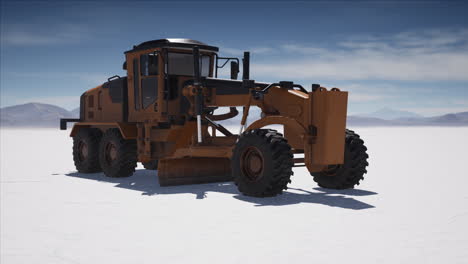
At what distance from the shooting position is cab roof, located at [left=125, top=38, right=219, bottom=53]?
13.4 metres

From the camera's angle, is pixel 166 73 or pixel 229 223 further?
pixel 166 73

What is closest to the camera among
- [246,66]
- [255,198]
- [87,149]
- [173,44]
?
[255,198]

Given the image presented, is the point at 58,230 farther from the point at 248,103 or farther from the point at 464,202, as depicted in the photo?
the point at 464,202

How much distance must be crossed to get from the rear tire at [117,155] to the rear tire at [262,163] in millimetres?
4225

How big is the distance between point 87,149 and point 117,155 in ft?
6.72

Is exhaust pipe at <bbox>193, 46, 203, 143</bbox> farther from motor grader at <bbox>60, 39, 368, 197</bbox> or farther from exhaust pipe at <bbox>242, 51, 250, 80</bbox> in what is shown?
exhaust pipe at <bbox>242, 51, 250, 80</bbox>

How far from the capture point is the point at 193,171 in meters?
13.1

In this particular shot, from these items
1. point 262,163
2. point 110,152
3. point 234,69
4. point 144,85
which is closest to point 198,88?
point 234,69

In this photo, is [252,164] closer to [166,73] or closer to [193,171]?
[193,171]

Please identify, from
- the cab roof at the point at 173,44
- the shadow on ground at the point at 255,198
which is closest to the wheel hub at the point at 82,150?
the shadow on ground at the point at 255,198

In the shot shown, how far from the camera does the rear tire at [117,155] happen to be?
14391 mm

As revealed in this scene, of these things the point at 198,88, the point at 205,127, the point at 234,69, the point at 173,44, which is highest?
the point at 173,44

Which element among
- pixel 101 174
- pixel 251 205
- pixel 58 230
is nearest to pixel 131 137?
pixel 101 174

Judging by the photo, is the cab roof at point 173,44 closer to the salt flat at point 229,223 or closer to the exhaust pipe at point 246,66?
the exhaust pipe at point 246,66
